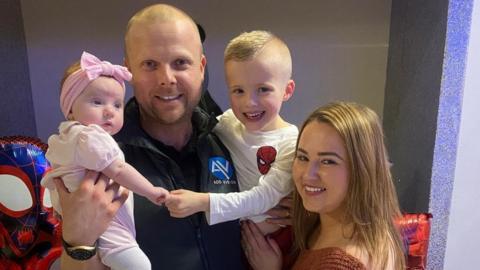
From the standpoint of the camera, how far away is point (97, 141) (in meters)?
0.91

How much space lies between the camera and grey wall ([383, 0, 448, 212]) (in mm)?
1428

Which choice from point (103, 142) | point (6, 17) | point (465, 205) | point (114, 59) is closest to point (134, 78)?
point (103, 142)

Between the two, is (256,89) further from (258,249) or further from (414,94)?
(414,94)

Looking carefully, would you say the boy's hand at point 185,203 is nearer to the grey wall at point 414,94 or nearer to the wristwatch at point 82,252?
the wristwatch at point 82,252

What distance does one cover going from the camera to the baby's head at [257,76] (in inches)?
45.1

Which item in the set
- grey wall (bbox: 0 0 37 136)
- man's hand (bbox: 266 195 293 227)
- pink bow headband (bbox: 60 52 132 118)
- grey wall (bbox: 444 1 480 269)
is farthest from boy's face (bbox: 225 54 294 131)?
grey wall (bbox: 0 0 37 136)

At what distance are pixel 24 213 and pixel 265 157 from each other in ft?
2.78

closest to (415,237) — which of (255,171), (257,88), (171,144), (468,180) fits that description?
(468,180)

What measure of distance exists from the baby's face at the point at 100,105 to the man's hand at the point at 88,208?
0.40 ft

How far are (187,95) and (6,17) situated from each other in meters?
1.17

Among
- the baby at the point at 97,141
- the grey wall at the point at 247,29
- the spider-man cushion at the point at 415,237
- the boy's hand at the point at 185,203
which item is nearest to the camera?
the baby at the point at 97,141

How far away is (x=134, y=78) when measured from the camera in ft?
3.95

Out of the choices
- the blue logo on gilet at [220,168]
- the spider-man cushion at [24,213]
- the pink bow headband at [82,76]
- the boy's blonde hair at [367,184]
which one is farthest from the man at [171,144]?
the spider-man cushion at [24,213]

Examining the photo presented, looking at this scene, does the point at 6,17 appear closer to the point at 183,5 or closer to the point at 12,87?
the point at 12,87
